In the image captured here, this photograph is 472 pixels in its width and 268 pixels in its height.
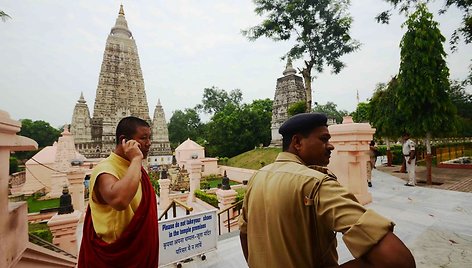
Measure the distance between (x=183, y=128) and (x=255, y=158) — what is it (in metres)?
28.6

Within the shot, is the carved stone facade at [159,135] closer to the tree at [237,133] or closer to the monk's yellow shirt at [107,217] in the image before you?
the tree at [237,133]

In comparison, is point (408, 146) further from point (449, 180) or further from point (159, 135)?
point (159, 135)

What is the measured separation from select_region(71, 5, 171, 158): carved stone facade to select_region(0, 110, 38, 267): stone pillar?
97.9 feet

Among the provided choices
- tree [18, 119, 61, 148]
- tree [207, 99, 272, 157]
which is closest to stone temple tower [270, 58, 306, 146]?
tree [207, 99, 272, 157]

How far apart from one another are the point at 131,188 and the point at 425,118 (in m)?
13.9

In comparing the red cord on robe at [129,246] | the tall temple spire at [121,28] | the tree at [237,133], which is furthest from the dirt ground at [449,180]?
the tall temple spire at [121,28]

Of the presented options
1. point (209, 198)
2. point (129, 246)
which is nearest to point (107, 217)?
point (129, 246)

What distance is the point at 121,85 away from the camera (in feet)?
102

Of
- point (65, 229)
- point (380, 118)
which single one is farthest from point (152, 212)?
point (380, 118)

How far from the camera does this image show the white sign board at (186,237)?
3.79m

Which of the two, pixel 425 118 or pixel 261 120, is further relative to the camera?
pixel 261 120

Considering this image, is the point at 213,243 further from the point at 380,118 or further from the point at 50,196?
the point at 50,196

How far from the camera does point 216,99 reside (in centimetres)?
5484

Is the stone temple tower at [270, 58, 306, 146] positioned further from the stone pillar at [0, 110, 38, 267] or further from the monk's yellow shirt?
the stone pillar at [0, 110, 38, 267]
